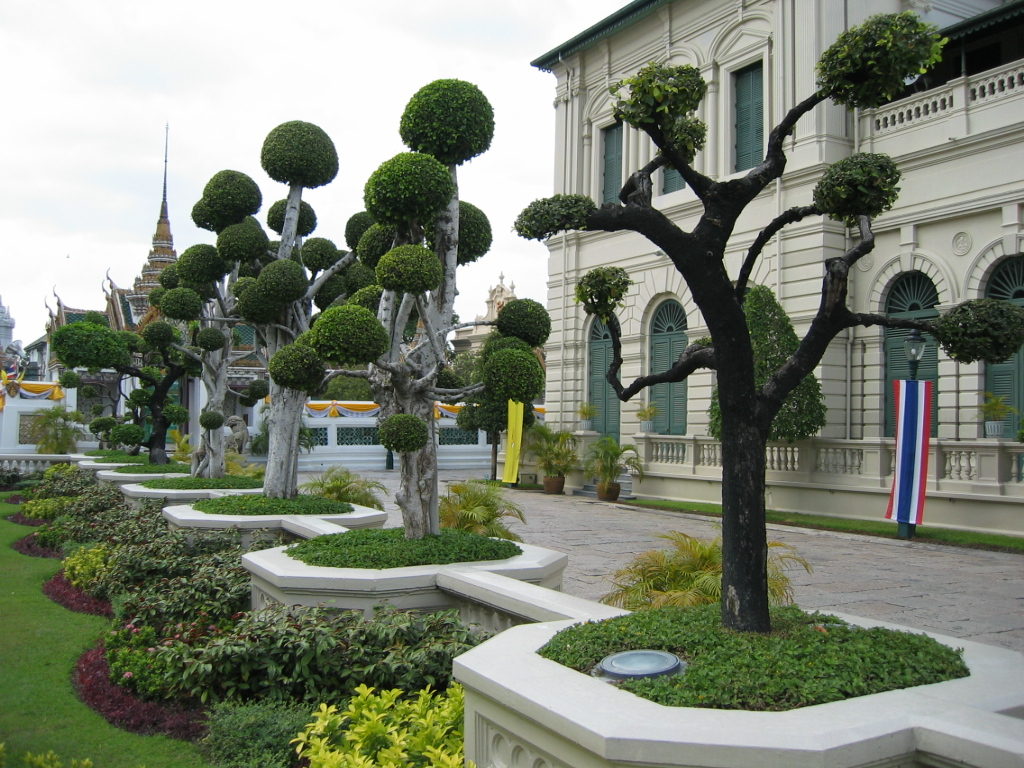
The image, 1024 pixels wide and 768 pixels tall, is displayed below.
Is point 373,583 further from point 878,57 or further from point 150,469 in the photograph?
point 150,469

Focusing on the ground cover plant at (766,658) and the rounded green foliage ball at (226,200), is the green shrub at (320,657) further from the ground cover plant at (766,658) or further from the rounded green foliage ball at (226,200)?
the rounded green foliage ball at (226,200)

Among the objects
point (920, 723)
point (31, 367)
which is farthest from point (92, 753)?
point (31, 367)

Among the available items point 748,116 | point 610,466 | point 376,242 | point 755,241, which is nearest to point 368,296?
point 376,242

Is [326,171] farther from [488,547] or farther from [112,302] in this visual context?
[112,302]

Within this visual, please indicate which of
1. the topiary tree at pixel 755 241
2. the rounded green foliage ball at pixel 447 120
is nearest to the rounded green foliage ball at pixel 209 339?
the rounded green foliage ball at pixel 447 120

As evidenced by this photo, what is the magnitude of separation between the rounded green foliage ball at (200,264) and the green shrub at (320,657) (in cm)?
904

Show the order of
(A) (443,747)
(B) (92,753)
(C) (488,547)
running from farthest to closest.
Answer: (C) (488,547), (B) (92,753), (A) (443,747)

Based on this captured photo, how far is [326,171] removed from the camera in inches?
533

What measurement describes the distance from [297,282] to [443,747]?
9.26 metres

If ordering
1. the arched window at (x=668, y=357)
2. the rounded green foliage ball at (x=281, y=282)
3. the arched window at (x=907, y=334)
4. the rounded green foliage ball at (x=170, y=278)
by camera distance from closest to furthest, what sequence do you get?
the rounded green foliage ball at (x=281, y=282) < the rounded green foliage ball at (x=170, y=278) < the arched window at (x=907, y=334) < the arched window at (x=668, y=357)

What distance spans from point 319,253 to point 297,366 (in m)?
5.71

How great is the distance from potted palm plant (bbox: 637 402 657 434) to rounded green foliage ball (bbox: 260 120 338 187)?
39.4 feet

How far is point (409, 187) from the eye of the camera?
7.91 m

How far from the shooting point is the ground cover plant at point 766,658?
3.82m
